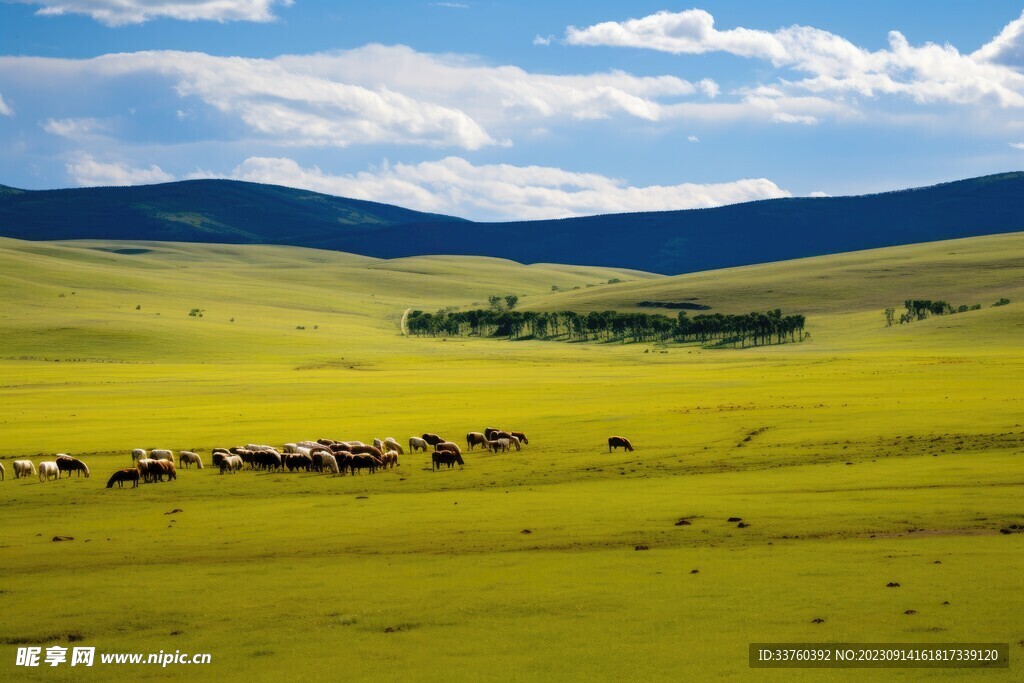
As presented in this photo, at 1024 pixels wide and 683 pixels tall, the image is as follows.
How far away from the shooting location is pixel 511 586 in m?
18.6

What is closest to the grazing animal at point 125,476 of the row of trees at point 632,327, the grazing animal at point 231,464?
the grazing animal at point 231,464

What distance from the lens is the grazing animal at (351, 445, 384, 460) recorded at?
3725 centimetres

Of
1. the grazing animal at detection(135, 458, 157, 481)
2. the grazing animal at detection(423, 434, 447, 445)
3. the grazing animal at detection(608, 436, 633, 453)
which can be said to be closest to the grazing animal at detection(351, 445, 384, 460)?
the grazing animal at detection(423, 434, 447, 445)

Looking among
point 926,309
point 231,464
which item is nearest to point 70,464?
point 231,464

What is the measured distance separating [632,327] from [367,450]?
13973 centimetres

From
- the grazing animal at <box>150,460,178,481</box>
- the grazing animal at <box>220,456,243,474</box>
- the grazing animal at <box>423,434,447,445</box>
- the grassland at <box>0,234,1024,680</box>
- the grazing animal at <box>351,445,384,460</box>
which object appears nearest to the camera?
the grassland at <box>0,234,1024,680</box>

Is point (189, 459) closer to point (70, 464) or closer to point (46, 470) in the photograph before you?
point (70, 464)

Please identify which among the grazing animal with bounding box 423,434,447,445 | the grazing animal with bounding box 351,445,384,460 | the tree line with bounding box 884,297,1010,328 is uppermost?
the tree line with bounding box 884,297,1010,328

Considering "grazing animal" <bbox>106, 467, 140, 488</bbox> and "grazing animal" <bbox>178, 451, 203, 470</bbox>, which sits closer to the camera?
"grazing animal" <bbox>106, 467, 140, 488</bbox>

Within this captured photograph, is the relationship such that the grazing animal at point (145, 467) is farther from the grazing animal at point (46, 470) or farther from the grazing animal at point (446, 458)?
the grazing animal at point (446, 458)

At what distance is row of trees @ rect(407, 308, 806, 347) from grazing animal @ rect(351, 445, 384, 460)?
392ft

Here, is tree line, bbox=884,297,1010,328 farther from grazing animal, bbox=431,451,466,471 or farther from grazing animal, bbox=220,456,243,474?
grazing animal, bbox=220,456,243,474

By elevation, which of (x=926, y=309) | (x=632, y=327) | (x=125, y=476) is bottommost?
(x=125, y=476)

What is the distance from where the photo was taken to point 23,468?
1375 inches
